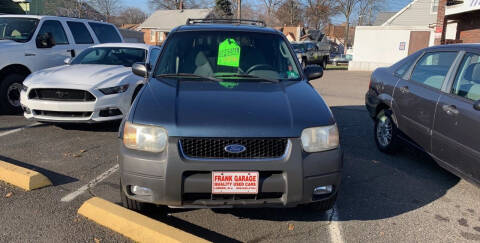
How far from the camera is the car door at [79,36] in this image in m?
8.54

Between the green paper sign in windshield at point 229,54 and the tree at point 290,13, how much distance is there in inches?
2182

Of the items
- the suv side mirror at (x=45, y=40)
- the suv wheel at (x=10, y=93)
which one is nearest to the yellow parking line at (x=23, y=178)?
the suv wheel at (x=10, y=93)

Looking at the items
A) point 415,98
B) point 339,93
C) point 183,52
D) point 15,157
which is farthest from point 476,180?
point 339,93

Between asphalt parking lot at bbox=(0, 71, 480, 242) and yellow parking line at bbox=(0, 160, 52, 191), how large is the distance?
7 cm

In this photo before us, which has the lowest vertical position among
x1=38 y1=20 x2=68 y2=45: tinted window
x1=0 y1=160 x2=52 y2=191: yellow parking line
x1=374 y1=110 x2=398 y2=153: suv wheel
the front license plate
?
x1=0 y1=160 x2=52 y2=191: yellow parking line

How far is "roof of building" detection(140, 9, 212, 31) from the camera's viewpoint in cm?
5091

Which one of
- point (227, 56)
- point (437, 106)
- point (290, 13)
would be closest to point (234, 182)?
point (227, 56)

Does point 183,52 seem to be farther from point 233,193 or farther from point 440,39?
point 440,39

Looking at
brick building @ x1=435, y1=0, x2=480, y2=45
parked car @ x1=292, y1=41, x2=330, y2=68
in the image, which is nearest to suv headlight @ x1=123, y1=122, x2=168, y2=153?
brick building @ x1=435, y1=0, x2=480, y2=45

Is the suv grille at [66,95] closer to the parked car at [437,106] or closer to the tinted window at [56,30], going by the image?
the tinted window at [56,30]

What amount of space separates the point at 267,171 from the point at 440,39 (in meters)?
17.0

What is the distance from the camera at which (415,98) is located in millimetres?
4578

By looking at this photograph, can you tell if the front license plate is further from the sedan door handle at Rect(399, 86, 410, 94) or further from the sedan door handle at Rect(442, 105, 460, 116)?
the sedan door handle at Rect(399, 86, 410, 94)

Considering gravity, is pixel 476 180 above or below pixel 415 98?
below
